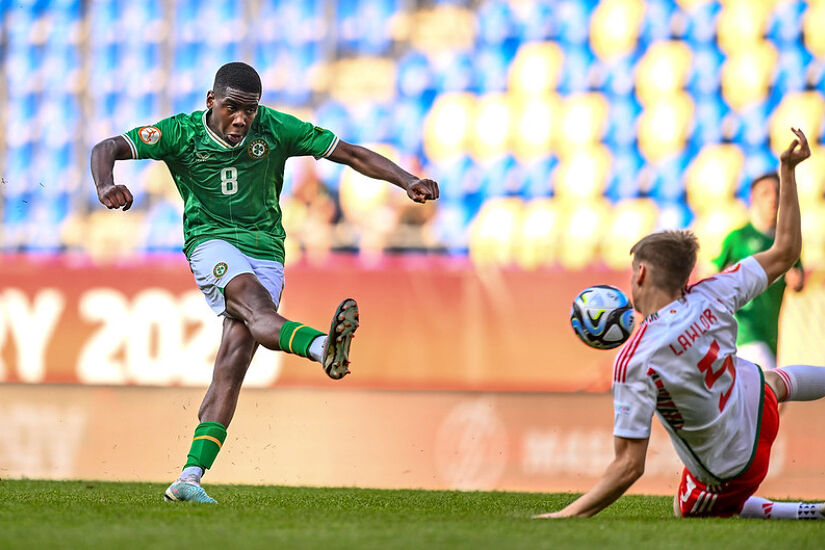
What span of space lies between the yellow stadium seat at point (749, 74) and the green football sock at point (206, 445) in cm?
618

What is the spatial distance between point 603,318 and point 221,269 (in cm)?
162

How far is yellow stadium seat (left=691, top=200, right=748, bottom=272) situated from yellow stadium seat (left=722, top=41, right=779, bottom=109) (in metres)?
0.86

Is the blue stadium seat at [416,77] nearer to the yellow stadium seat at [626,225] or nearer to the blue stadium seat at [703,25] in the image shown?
the yellow stadium seat at [626,225]

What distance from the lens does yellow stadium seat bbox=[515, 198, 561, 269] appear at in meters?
9.54

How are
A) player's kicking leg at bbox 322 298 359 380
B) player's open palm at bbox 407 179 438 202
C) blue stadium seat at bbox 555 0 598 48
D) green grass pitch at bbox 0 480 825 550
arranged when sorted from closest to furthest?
1. green grass pitch at bbox 0 480 825 550
2. player's kicking leg at bbox 322 298 359 380
3. player's open palm at bbox 407 179 438 202
4. blue stadium seat at bbox 555 0 598 48

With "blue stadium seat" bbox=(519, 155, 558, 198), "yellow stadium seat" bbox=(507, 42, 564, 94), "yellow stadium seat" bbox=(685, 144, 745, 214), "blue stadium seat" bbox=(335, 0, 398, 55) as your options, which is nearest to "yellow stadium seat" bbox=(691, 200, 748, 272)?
"yellow stadium seat" bbox=(685, 144, 745, 214)

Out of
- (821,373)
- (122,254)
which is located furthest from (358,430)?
(821,373)

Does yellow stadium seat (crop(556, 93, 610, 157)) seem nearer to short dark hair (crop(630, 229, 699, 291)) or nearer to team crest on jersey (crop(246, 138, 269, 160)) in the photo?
team crest on jersey (crop(246, 138, 269, 160))

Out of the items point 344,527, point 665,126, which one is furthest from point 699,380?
point 665,126

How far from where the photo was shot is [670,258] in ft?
13.9

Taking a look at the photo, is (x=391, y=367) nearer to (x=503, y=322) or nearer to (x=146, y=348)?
(x=503, y=322)

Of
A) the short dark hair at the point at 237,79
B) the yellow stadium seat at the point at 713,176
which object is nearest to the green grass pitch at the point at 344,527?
the short dark hair at the point at 237,79

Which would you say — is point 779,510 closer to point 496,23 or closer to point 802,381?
point 802,381

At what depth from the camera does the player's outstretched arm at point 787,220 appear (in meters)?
4.27
